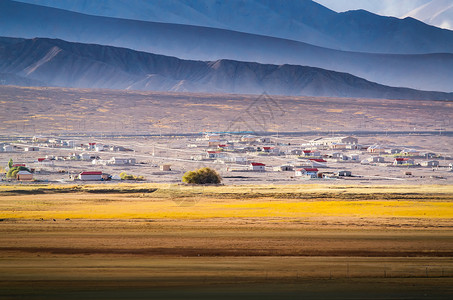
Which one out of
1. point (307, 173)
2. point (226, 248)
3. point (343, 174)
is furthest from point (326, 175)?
point (226, 248)

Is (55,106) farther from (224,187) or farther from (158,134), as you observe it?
(224,187)

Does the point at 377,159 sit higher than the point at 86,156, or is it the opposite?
the point at 86,156

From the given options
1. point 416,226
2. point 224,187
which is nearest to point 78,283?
point 416,226

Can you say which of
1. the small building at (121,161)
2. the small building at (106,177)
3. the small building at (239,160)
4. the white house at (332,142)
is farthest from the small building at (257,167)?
the white house at (332,142)

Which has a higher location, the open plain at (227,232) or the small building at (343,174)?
the small building at (343,174)

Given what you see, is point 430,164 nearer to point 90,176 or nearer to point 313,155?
point 313,155

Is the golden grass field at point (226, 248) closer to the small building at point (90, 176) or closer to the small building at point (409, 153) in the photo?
the small building at point (90, 176)
